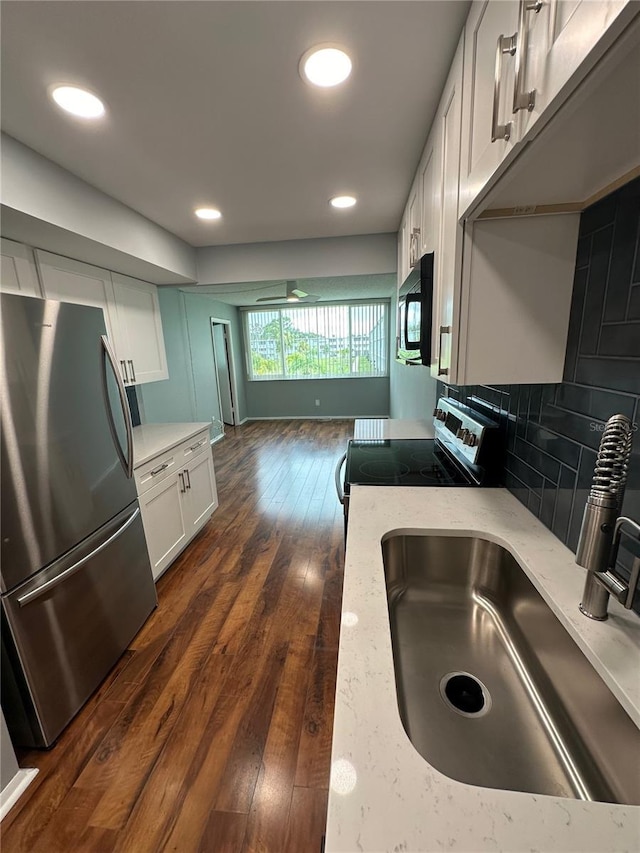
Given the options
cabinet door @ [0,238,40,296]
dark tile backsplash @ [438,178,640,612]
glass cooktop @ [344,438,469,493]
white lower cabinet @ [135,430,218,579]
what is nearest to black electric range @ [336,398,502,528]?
glass cooktop @ [344,438,469,493]

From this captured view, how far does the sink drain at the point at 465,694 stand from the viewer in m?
0.79

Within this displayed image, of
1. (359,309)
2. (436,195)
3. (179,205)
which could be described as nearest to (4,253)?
(179,205)

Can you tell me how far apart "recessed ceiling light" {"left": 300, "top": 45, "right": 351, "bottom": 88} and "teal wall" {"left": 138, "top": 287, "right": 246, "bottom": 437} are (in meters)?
2.85

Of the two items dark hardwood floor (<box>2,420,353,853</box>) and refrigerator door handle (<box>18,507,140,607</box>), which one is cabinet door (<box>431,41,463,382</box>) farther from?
refrigerator door handle (<box>18,507,140,607</box>)

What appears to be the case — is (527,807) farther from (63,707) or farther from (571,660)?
(63,707)

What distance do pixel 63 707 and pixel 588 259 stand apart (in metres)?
2.41

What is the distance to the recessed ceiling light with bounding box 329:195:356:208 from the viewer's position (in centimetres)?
215

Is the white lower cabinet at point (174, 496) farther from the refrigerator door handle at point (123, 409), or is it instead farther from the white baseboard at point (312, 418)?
the white baseboard at point (312, 418)

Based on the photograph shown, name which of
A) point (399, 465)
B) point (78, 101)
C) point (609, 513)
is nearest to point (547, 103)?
point (609, 513)

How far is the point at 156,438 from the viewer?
249 cm

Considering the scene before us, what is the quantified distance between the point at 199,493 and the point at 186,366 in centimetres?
255

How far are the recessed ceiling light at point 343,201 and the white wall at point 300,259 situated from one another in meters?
0.71

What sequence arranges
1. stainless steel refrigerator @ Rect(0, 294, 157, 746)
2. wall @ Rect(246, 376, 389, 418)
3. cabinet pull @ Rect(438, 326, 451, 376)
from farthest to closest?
wall @ Rect(246, 376, 389, 418)
stainless steel refrigerator @ Rect(0, 294, 157, 746)
cabinet pull @ Rect(438, 326, 451, 376)

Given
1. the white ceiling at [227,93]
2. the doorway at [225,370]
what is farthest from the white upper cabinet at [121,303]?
the doorway at [225,370]
